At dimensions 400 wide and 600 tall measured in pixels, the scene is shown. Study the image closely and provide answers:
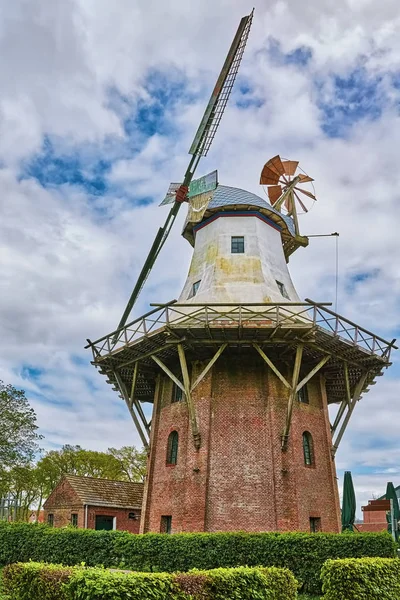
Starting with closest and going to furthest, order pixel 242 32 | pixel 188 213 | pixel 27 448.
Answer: pixel 242 32
pixel 188 213
pixel 27 448

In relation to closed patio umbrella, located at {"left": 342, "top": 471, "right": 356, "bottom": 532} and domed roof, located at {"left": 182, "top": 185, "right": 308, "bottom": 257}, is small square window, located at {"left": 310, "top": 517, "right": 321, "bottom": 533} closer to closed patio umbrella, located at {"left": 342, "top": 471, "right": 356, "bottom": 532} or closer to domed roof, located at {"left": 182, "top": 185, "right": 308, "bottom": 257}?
closed patio umbrella, located at {"left": 342, "top": 471, "right": 356, "bottom": 532}

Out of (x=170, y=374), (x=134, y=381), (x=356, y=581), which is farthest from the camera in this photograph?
(x=134, y=381)

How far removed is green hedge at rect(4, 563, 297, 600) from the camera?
5.89 m

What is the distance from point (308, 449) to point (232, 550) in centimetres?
630

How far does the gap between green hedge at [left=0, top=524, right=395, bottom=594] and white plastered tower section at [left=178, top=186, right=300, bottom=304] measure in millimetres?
8305

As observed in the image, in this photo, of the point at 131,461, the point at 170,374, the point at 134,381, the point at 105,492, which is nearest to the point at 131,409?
the point at 134,381

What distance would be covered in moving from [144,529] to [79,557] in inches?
157

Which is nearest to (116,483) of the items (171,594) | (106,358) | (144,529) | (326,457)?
(144,529)

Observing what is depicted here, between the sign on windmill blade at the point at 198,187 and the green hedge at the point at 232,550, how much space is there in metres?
12.9

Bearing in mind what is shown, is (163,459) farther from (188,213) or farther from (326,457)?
(188,213)

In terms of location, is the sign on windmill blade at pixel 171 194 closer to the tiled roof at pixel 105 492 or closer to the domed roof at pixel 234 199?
the domed roof at pixel 234 199

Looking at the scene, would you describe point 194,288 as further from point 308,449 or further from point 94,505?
point 94,505

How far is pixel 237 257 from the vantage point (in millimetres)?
20281

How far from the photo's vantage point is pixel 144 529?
59.8 feet
